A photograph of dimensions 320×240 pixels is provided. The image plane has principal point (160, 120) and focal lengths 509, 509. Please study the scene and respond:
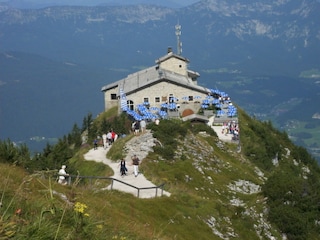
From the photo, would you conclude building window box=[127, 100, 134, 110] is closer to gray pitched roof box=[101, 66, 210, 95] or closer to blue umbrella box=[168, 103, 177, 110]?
gray pitched roof box=[101, 66, 210, 95]

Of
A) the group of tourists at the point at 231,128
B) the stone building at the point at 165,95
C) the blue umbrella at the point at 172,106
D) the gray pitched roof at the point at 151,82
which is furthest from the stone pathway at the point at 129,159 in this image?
the gray pitched roof at the point at 151,82

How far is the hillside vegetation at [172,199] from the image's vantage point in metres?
8.30

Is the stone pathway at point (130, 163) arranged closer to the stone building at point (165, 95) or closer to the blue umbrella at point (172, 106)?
the blue umbrella at point (172, 106)

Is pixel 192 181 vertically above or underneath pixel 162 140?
underneath

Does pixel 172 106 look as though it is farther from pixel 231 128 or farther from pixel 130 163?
pixel 130 163

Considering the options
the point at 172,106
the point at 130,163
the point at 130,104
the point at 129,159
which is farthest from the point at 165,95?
the point at 130,163

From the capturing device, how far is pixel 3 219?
6664 millimetres

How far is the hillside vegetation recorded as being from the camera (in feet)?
27.2

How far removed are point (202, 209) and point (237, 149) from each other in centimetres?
2584

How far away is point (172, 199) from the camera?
76.6ft

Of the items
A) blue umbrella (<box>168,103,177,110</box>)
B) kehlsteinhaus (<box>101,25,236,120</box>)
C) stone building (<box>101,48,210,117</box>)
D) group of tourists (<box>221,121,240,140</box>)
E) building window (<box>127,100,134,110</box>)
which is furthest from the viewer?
building window (<box>127,100,134,110</box>)

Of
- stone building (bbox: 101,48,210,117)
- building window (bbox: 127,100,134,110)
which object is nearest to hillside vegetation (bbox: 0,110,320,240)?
stone building (bbox: 101,48,210,117)

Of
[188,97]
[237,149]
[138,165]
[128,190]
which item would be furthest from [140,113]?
[128,190]

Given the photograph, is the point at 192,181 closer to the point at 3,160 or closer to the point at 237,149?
the point at 3,160
